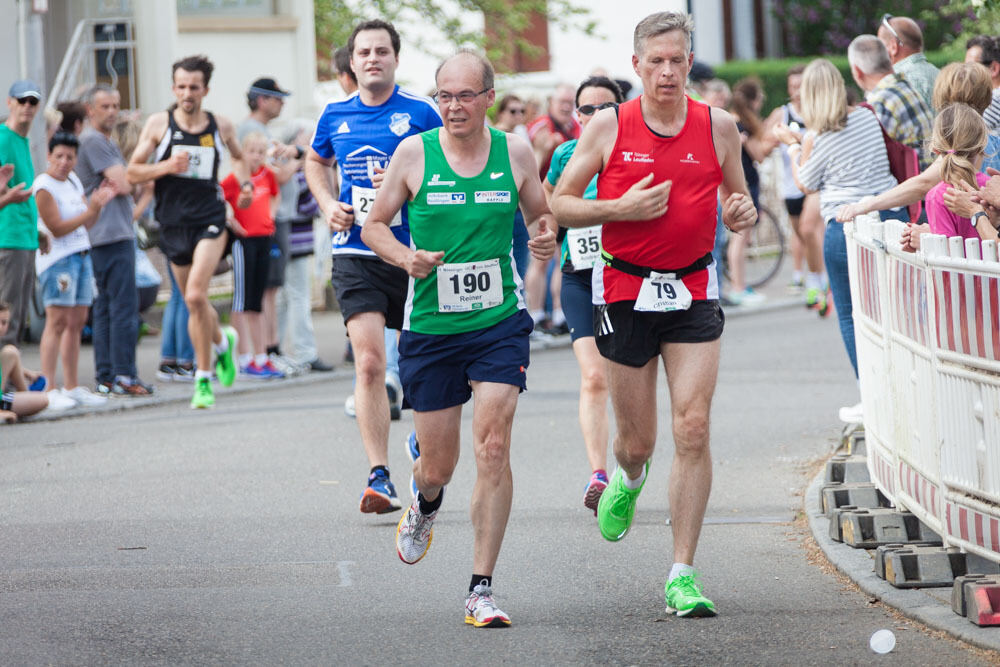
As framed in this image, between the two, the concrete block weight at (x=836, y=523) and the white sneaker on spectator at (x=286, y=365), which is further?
the white sneaker on spectator at (x=286, y=365)

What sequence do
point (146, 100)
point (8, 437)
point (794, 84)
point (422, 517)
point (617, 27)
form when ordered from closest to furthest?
point (422, 517) → point (8, 437) → point (794, 84) → point (146, 100) → point (617, 27)

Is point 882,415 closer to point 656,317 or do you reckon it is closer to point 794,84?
point 656,317

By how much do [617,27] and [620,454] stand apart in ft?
94.8

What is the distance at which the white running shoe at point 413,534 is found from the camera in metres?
6.76

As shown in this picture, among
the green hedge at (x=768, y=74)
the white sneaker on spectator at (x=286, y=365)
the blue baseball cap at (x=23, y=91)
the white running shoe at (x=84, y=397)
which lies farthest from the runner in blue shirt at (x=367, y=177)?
the green hedge at (x=768, y=74)

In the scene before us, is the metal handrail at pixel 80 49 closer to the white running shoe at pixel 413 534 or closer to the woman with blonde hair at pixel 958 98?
the woman with blonde hair at pixel 958 98

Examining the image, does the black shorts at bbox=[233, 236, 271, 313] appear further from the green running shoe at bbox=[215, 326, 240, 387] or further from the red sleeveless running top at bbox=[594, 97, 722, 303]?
the red sleeveless running top at bbox=[594, 97, 722, 303]

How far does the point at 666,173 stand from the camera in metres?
6.30

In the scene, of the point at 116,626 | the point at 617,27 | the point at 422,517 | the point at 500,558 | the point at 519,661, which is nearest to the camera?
the point at 519,661

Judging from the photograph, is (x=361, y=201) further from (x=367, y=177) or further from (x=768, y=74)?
(x=768, y=74)

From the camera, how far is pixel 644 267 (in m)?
6.41

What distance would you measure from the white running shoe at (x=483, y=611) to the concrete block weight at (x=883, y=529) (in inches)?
69.7

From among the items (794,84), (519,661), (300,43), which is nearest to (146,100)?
(300,43)

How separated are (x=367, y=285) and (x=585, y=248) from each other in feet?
3.57
